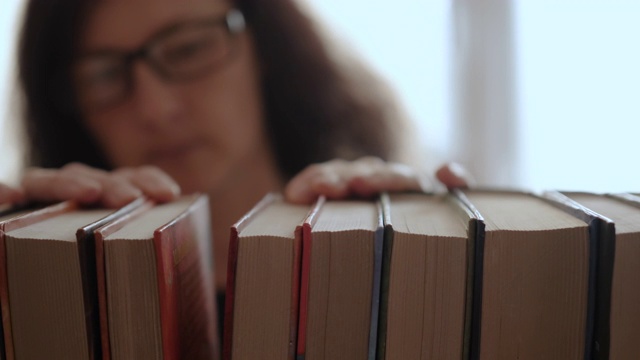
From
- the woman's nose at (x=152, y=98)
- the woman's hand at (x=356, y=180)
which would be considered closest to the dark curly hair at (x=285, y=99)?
the woman's nose at (x=152, y=98)

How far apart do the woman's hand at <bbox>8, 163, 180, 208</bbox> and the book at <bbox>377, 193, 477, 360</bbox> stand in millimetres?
308

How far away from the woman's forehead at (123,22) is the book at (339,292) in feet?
2.28

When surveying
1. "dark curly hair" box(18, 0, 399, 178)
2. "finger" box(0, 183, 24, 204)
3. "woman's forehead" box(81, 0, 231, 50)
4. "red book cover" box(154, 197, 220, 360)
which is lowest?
"red book cover" box(154, 197, 220, 360)

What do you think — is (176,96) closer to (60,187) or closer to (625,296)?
(60,187)

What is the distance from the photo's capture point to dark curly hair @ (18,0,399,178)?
1.10 m

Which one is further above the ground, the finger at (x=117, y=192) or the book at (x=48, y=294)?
the finger at (x=117, y=192)

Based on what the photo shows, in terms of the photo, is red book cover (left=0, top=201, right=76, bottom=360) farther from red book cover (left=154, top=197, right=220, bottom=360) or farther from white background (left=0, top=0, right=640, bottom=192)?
white background (left=0, top=0, right=640, bottom=192)

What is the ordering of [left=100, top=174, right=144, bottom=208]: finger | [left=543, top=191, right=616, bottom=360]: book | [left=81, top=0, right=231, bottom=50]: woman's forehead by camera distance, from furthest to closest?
[left=81, top=0, right=231, bottom=50]: woman's forehead → [left=100, top=174, right=144, bottom=208]: finger → [left=543, top=191, right=616, bottom=360]: book

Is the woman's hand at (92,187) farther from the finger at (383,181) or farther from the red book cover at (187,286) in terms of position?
the finger at (383,181)

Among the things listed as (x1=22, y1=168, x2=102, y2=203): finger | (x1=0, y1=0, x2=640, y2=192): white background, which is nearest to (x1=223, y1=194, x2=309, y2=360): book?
(x1=22, y1=168, x2=102, y2=203): finger

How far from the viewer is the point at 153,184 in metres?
0.66

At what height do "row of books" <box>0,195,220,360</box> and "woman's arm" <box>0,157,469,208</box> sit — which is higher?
"woman's arm" <box>0,157,469,208</box>

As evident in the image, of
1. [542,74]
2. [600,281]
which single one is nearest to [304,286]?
[600,281]

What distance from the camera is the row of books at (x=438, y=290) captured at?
1.47ft
